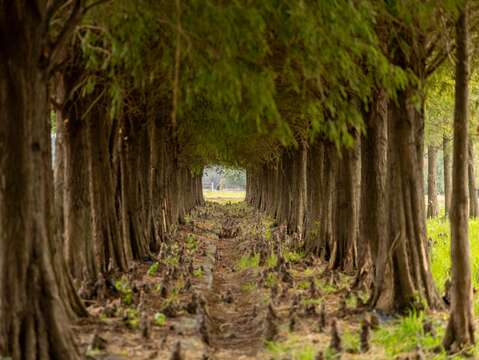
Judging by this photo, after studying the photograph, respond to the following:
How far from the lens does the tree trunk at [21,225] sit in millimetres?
6887

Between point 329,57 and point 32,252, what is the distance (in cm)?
375

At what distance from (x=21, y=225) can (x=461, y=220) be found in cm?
511

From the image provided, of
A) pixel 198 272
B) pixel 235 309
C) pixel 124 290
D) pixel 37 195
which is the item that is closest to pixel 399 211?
pixel 235 309

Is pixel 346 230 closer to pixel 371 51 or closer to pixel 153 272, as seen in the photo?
pixel 153 272

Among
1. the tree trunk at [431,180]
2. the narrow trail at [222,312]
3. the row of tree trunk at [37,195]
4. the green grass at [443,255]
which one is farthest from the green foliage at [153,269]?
the tree trunk at [431,180]

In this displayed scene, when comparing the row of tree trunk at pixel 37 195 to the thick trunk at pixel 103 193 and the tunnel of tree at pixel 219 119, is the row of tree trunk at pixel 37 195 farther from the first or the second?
the thick trunk at pixel 103 193

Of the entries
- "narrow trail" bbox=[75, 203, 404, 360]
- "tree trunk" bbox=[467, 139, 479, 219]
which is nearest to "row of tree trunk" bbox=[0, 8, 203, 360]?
"narrow trail" bbox=[75, 203, 404, 360]

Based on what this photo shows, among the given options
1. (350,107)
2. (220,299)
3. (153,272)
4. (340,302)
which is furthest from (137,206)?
(350,107)

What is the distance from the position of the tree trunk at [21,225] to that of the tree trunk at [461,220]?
4513 mm

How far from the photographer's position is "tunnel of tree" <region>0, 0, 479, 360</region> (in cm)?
650

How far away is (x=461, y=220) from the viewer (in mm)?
7945

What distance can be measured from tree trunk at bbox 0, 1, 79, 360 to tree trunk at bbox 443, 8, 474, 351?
451 cm

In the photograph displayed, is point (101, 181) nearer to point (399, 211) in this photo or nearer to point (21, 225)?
point (399, 211)

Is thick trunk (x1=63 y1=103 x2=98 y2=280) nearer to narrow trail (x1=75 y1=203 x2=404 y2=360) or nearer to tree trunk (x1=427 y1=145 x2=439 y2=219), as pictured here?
narrow trail (x1=75 y1=203 x2=404 y2=360)
